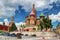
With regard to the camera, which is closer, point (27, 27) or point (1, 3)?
point (1, 3)

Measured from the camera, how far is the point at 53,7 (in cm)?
965

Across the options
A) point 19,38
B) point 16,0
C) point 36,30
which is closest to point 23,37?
point 19,38

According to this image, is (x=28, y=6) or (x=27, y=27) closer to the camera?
(x=28, y=6)

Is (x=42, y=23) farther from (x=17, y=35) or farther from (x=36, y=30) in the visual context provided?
(x=17, y=35)

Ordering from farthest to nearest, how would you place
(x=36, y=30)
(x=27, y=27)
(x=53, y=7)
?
(x=27, y=27), (x=36, y=30), (x=53, y=7)

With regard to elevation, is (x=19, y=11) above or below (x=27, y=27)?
above

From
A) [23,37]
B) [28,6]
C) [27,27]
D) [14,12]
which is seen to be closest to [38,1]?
[28,6]

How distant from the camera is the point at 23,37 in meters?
9.95

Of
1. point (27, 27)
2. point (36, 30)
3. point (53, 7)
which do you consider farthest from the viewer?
point (27, 27)

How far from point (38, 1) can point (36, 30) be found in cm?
210

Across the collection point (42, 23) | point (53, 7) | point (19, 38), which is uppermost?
point (53, 7)

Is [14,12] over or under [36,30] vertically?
over

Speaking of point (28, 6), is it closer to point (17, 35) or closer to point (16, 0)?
point (16, 0)

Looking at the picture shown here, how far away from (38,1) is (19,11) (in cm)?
119
